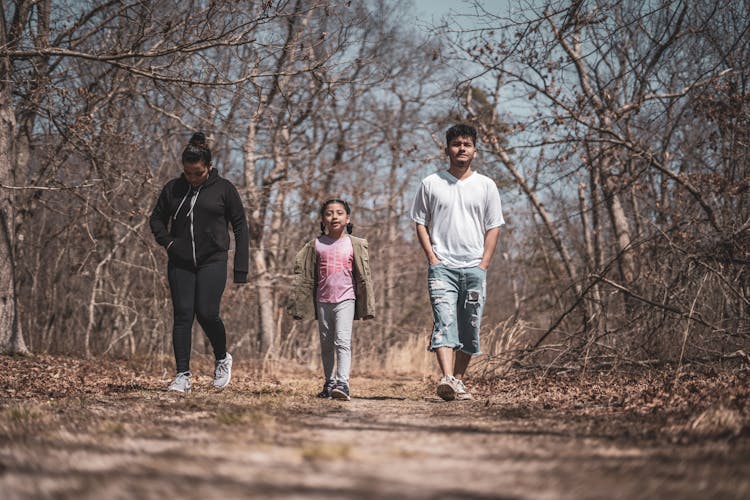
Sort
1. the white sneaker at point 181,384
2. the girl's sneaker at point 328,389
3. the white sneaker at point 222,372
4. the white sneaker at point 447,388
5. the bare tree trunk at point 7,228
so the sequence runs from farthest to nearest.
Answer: the bare tree trunk at point 7,228 → the white sneaker at point 222,372 → the girl's sneaker at point 328,389 → the white sneaker at point 181,384 → the white sneaker at point 447,388

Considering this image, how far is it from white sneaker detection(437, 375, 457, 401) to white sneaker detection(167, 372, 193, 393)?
6.45 feet

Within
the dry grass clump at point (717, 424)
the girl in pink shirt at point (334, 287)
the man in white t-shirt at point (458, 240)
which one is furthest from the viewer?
the girl in pink shirt at point (334, 287)

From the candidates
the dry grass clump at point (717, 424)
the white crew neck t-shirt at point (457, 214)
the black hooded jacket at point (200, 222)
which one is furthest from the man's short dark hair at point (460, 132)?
the dry grass clump at point (717, 424)

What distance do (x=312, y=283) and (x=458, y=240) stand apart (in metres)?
1.27

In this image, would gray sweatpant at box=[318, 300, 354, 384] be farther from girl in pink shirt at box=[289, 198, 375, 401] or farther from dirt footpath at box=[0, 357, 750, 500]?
dirt footpath at box=[0, 357, 750, 500]

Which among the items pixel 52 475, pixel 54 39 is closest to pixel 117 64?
pixel 54 39

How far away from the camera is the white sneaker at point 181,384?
222 inches

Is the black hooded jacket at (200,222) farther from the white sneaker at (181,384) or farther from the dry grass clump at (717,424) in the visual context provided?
the dry grass clump at (717,424)

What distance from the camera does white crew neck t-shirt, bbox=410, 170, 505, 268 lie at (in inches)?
229

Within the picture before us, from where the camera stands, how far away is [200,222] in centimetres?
586

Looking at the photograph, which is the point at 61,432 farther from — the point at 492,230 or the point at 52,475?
the point at 492,230

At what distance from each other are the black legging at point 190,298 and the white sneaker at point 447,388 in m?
1.88

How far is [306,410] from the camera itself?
4.60m

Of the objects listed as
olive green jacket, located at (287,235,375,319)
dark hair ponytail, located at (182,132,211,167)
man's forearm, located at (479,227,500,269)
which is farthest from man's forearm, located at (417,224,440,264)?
dark hair ponytail, located at (182,132,211,167)
